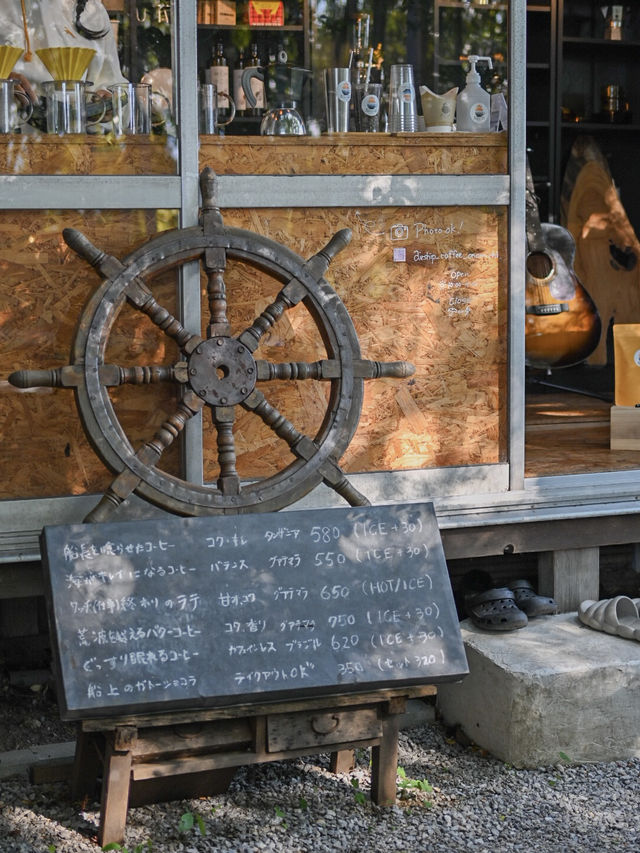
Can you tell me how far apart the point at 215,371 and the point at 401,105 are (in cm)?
108

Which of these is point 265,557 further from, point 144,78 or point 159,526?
point 144,78

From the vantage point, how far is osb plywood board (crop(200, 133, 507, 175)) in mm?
3473

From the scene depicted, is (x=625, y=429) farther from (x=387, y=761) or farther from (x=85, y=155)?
(x=85, y=155)

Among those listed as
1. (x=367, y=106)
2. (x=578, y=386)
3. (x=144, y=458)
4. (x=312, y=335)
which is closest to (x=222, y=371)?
(x=144, y=458)

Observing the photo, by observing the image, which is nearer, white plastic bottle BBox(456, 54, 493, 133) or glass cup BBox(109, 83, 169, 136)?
glass cup BBox(109, 83, 169, 136)

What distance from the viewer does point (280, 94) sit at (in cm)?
357

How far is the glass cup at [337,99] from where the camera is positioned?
11.8ft

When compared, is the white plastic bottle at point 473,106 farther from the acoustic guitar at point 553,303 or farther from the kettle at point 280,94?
the acoustic guitar at point 553,303

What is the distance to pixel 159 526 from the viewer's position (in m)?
2.94

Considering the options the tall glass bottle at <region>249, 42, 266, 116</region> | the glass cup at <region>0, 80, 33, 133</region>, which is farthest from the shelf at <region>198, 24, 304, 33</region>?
the glass cup at <region>0, 80, 33, 133</region>

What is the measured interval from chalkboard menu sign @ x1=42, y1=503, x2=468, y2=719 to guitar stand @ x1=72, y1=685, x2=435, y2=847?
0.05 m

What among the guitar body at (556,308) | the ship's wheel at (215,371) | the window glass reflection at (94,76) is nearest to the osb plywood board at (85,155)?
the window glass reflection at (94,76)

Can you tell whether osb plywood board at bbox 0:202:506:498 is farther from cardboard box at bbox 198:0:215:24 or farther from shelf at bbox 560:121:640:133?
shelf at bbox 560:121:640:133

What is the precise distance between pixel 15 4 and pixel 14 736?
6.85ft
